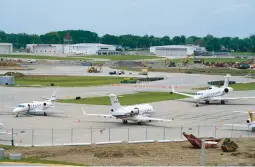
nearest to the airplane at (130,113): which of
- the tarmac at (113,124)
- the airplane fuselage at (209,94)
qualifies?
the tarmac at (113,124)

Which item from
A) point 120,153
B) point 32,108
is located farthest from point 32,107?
point 120,153

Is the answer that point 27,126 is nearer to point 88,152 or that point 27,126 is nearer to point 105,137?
point 105,137

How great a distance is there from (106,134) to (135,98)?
4158 centimetres

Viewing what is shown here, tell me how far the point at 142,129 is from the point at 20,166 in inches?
1184

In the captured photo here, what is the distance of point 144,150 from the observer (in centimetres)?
5675

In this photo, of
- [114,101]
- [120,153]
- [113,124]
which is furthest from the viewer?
[113,124]

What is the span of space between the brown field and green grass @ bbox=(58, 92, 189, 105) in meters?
41.6

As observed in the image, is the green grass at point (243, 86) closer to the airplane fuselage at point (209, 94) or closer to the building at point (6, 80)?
the airplane fuselage at point (209, 94)

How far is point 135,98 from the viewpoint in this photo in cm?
10994

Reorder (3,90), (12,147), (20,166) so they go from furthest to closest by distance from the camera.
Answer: (3,90), (12,147), (20,166)

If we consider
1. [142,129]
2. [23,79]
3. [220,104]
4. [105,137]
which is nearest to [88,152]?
[105,137]

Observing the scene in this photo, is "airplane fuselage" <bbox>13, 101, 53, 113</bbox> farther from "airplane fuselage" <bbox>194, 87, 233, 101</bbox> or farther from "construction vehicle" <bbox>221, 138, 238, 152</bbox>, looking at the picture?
"construction vehicle" <bbox>221, 138, 238, 152</bbox>

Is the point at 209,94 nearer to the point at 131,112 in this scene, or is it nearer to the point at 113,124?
the point at 113,124

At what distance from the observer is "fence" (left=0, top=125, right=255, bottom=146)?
64000 millimetres
